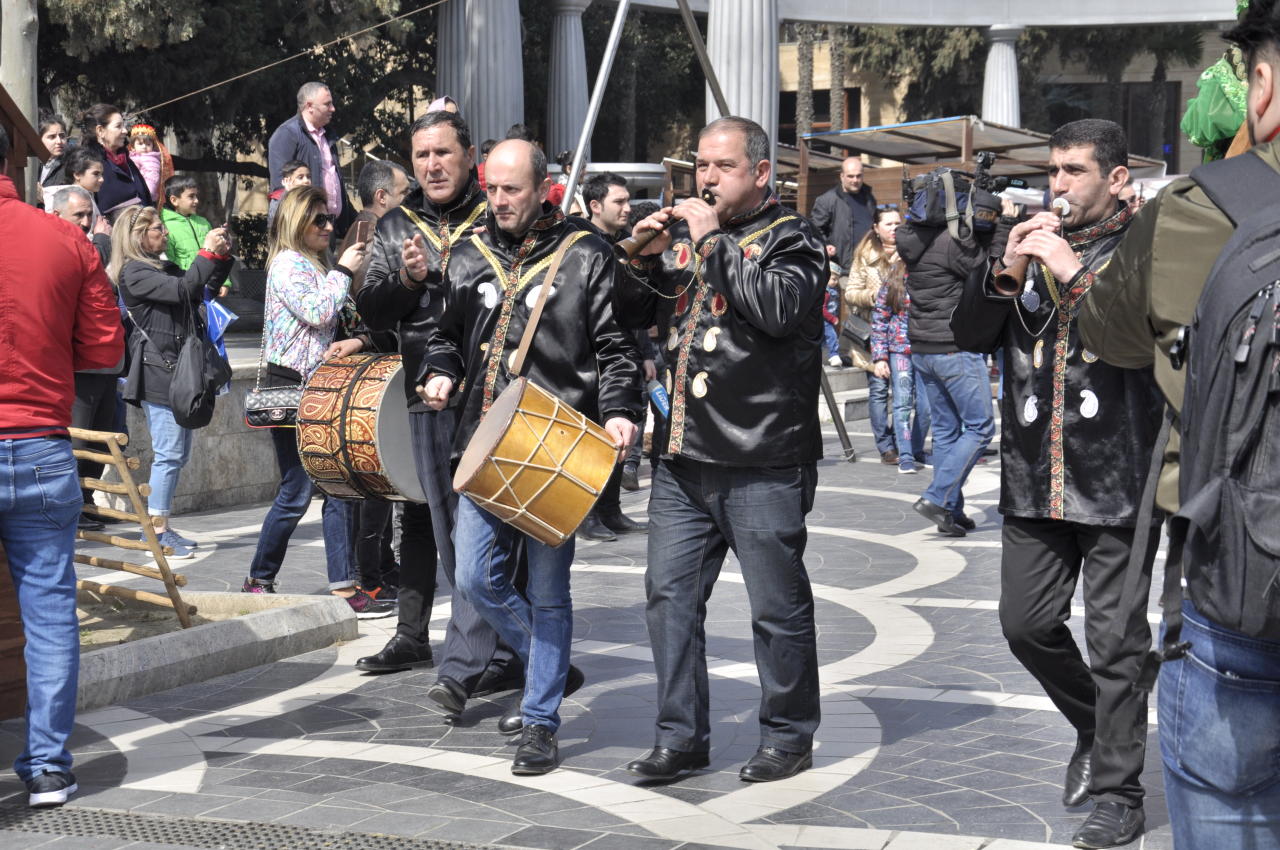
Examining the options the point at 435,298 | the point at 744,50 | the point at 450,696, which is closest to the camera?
the point at 450,696

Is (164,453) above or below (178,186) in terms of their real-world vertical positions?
below

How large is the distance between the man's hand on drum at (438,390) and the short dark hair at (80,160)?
6.03 meters

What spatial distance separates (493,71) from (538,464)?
16913 mm

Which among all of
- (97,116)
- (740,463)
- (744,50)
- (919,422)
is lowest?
(919,422)

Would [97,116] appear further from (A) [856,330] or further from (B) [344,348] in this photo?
(A) [856,330]

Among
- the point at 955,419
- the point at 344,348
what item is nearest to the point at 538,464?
the point at 344,348

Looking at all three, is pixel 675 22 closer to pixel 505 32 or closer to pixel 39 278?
pixel 505 32

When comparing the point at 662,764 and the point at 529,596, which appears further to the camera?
the point at 529,596

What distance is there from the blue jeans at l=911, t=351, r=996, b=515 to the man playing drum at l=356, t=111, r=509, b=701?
14.8ft

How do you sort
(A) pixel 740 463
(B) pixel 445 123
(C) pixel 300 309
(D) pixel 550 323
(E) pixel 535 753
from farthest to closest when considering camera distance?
(C) pixel 300 309, (B) pixel 445 123, (D) pixel 550 323, (E) pixel 535 753, (A) pixel 740 463

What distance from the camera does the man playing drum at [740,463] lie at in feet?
17.4

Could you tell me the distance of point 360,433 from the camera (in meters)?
6.84

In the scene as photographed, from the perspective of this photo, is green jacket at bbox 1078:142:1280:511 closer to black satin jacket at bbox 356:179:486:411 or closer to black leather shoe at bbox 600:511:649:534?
black satin jacket at bbox 356:179:486:411

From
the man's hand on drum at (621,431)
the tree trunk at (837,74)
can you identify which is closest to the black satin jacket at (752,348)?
the man's hand on drum at (621,431)
